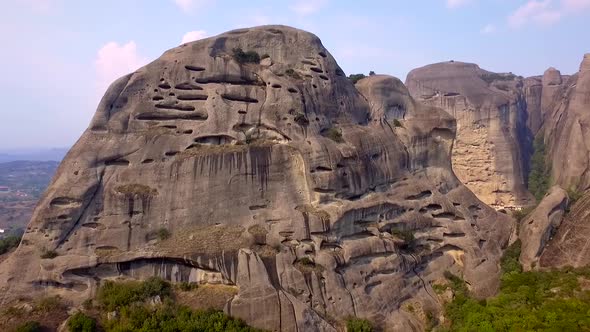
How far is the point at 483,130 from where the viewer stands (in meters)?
49.6

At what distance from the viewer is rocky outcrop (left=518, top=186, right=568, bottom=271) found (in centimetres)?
2603

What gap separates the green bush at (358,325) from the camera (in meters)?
19.9

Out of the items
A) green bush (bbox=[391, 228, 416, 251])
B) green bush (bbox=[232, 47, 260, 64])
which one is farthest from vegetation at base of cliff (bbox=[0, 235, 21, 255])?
green bush (bbox=[391, 228, 416, 251])

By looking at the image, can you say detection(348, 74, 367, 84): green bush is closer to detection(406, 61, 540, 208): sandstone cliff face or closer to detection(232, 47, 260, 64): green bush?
detection(232, 47, 260, 64): green bush

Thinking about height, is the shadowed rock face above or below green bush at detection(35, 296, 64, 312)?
above

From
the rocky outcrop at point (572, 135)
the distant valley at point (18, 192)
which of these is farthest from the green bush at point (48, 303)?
the distant valley at point (18, 192)

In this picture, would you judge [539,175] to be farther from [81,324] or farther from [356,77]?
[81,324]

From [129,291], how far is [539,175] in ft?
151

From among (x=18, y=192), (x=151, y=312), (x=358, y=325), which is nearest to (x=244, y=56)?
(x=151, y=312)

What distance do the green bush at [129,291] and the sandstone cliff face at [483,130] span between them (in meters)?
37.9

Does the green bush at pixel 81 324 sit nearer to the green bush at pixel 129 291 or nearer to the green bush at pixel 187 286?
the green bush at pixel 129 291

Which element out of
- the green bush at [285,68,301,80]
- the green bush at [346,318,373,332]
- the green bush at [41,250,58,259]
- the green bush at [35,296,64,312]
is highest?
the green bush at [285,68,301,80]

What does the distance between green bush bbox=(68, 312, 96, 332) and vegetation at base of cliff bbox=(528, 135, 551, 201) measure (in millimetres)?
42942

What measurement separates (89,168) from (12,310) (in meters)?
6.60
